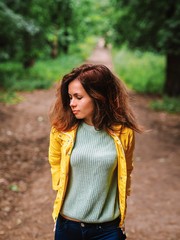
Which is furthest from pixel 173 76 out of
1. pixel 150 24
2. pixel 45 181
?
pixel 45 181

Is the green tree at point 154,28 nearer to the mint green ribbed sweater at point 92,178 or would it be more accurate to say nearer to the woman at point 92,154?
the woman at point 92,154

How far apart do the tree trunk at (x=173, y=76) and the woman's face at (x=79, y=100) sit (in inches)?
460

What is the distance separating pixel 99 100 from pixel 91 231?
2.98 ft

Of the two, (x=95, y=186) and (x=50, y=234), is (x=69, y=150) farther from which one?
(x=50, y=234)

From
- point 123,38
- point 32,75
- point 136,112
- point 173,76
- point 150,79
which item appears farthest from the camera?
point 32,75

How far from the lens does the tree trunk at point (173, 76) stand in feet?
44.2

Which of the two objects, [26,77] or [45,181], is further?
[26,77]

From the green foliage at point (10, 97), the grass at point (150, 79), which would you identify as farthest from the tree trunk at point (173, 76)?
the green foliage at point (10, 97)

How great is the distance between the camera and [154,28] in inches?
496

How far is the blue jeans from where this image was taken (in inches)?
93.1

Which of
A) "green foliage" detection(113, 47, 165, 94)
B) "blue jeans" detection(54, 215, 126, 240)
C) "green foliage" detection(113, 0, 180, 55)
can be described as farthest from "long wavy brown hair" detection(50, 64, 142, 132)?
"green foliage" detection(113, 47, 165, 94)

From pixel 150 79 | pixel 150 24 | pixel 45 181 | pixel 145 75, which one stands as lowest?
pixel 45 181

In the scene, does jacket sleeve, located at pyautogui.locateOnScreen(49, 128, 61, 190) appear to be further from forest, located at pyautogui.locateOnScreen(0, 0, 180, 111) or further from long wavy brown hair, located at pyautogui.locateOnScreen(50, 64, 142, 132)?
forest, located at pyautogui.locateOnScreen(0, 0, 180, 111)

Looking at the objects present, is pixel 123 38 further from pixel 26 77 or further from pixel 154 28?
pixel 26 77
